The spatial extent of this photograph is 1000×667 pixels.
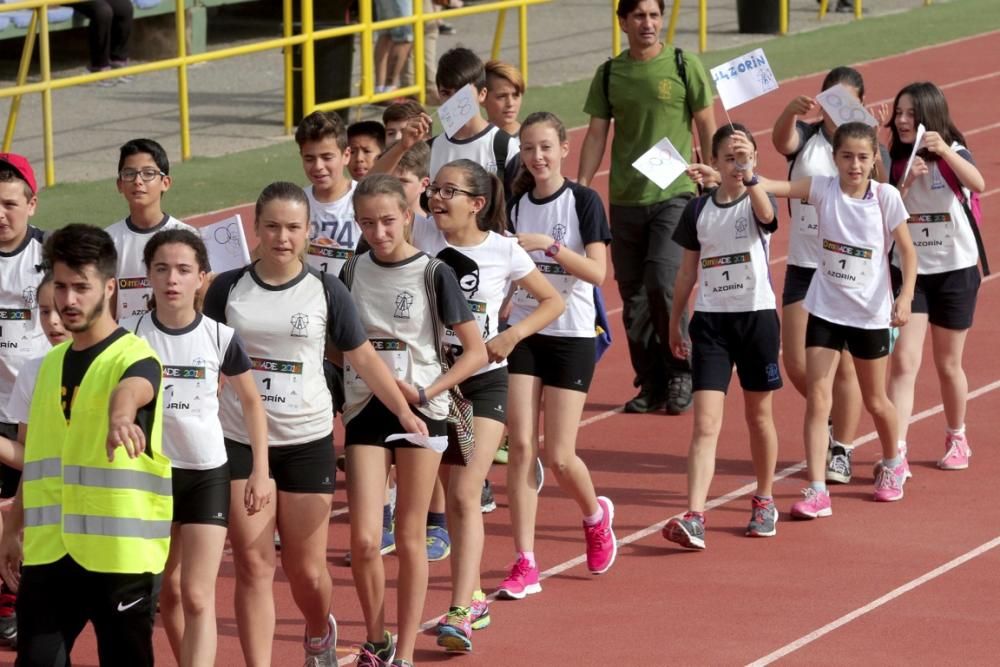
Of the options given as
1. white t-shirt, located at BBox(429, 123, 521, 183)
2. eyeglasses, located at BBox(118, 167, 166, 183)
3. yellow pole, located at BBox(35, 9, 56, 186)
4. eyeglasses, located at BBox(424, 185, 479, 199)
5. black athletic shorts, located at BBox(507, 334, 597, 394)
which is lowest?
black athletic shorts, located at BBox(507, 334, 597, 394)

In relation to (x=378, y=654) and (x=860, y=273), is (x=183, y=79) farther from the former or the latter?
(x=378, y=654)

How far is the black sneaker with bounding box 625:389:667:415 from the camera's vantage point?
1130 centimetres

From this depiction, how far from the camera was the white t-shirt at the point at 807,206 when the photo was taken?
984 cm

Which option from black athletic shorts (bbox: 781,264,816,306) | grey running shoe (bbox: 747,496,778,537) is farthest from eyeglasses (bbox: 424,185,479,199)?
black athletic shorts (bbox: 781,264,816,306)

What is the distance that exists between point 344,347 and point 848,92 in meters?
3.70

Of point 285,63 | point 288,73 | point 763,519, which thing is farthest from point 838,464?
point 288,73

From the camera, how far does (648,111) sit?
10984mm

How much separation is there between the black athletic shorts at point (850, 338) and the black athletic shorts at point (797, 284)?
1.94 ft

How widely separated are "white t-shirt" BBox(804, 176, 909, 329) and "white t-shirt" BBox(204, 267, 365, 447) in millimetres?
3140

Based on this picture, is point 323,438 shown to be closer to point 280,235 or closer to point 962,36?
point 280,235

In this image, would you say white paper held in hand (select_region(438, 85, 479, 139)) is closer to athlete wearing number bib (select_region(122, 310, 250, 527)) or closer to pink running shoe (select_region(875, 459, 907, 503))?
pink running shoe (select_region(875, 459, 907, 503))

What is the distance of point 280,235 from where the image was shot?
266 inches

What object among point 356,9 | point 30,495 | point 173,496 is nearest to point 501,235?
point 173,496

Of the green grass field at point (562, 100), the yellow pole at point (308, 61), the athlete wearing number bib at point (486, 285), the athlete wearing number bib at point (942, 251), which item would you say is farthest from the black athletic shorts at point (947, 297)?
the yellow pole at point (308, 61)
